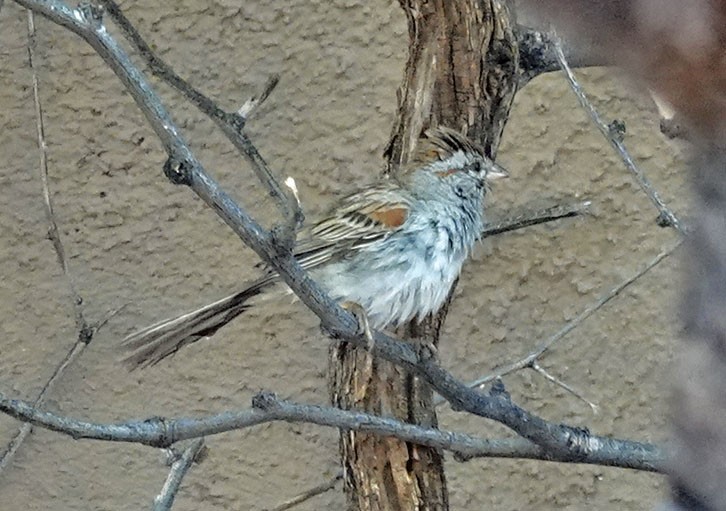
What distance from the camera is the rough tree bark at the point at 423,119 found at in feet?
5.09

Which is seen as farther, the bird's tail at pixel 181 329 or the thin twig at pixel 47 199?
the thin twig at pixel 47 199

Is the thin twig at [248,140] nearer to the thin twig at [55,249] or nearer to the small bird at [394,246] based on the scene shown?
the small bird at [394,246]

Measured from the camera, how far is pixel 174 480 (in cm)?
151

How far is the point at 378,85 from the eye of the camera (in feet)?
7.74

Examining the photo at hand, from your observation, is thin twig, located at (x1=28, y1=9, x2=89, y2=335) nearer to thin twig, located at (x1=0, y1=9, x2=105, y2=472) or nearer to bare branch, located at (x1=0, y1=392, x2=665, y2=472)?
thin twig, located at (x1=0, y1=9, x2=105, y2=472)

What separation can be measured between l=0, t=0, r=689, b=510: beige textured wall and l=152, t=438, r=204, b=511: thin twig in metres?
0.87

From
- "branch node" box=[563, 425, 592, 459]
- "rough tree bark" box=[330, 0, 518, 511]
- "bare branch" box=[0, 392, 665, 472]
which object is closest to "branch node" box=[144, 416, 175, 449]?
"bare branch" box=[0, 392, 665, 472]

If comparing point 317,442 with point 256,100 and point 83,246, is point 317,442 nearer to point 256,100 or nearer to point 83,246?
point 83,246

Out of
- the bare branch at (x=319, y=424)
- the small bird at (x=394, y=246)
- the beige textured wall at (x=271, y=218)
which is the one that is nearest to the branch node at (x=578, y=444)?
the bare branch at (x=319, y=424)

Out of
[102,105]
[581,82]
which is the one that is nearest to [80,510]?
[102,105]

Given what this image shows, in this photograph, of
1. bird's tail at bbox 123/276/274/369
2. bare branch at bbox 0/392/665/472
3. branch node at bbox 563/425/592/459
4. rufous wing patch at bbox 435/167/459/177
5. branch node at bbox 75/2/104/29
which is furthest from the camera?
rufous wing patch at bbox 435/167/459/177

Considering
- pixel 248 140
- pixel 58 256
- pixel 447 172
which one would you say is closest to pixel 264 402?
pixel 248 140

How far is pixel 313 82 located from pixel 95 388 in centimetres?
90

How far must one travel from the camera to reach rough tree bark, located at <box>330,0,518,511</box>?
61.1 inches
